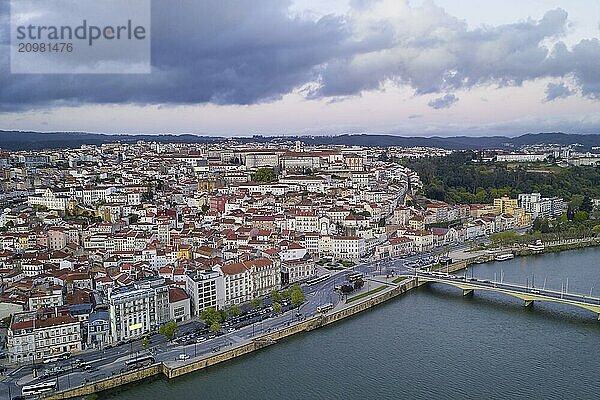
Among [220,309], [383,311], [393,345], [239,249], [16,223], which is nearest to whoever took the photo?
[393,345]

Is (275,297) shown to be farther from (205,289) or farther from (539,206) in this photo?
(539,206)

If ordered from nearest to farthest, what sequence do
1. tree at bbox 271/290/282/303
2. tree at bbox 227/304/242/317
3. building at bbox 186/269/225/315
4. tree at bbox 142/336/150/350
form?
1. tree at bbox 142/336/150/350
2. tree at bbox 227/304/242/317
3. building at bbox 186/269/225/315
4. tree at bbox 271/290/282/303

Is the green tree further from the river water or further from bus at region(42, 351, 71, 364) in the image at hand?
bus at region(42, 351, 71, 364)

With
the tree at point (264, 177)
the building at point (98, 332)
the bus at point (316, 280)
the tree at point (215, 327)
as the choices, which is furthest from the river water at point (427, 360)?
the tree at point (264, 177)

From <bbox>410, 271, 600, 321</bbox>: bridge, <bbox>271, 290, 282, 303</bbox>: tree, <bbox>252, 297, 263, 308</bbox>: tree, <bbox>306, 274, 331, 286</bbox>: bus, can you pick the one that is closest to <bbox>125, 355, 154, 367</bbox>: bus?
<bbox>252, 297, 263, 308</bbox>: tree

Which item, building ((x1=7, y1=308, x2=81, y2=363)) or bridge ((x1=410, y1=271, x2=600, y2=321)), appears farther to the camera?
bridge ((x1=410, y1=271, x2=600, y2=321))

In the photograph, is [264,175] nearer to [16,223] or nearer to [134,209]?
[134,209]

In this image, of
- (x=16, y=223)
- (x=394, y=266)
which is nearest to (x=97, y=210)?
(x=16, y=223)
